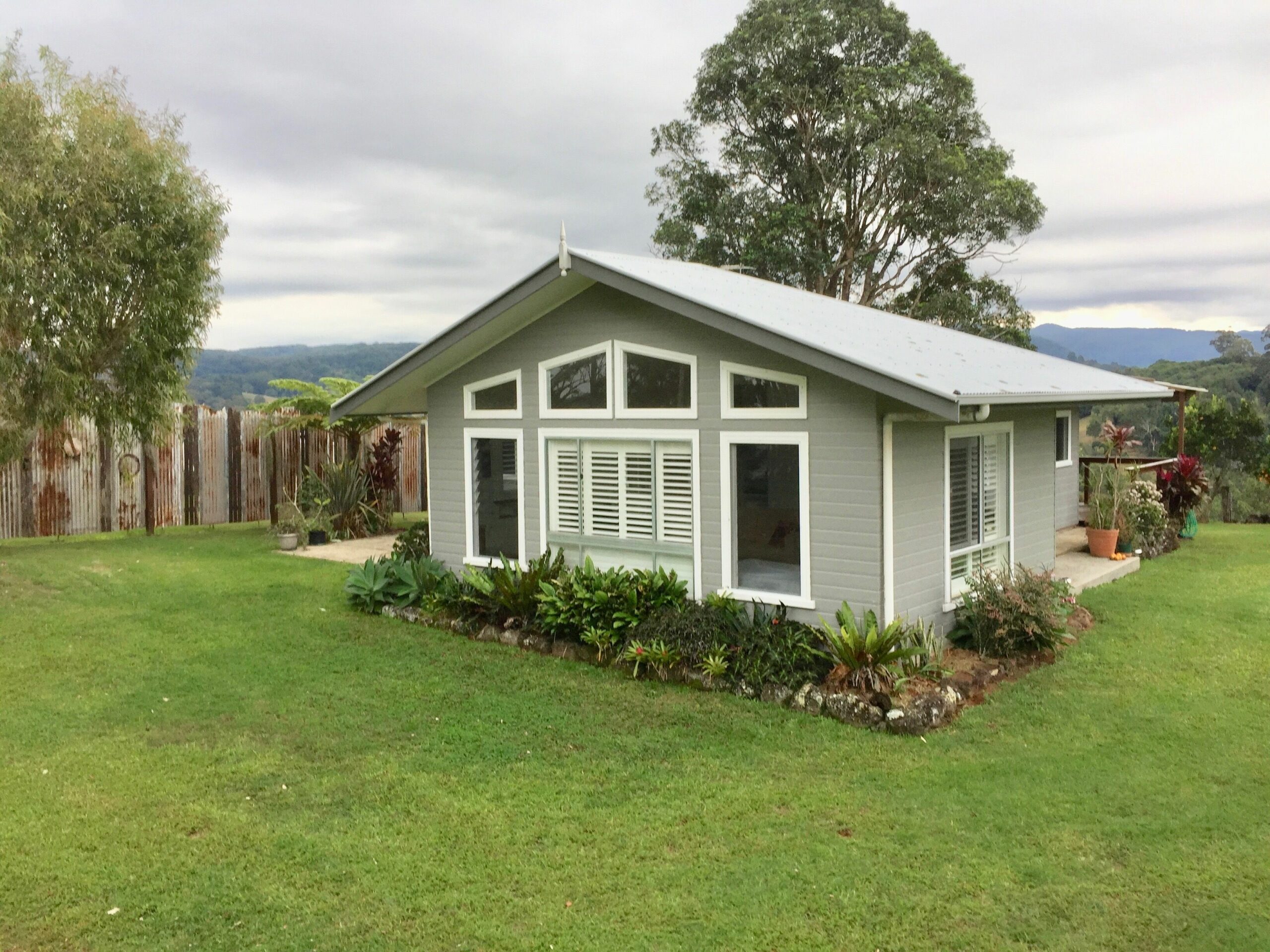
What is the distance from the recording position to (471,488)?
34.5 ft

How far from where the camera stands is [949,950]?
160 inches

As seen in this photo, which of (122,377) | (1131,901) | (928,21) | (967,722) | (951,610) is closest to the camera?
(1131,901)

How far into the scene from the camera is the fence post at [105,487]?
16125 millimetres

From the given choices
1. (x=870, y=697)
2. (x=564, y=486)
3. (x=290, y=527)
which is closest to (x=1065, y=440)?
(x=564, y=486)

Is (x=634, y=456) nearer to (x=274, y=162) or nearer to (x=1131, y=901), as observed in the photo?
(x=1131, y=901)

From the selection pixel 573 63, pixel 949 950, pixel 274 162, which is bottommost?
pixel 949 950

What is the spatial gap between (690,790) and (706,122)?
23.0 m

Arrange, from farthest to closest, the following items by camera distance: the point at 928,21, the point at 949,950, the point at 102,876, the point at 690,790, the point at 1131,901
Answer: the point at 928,21 < the point at 690,790 < the point at 102,876 < the point at 1131,901 < the point at 949,950

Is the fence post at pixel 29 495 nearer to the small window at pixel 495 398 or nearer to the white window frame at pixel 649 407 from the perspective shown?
the small window at pixel 495 398

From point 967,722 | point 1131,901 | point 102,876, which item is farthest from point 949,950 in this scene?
point 102,876

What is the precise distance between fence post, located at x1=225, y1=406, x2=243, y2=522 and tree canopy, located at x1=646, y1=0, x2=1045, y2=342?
12394 mm

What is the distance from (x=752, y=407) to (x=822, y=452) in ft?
2.61

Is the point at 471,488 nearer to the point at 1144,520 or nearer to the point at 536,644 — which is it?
the point at 536,644

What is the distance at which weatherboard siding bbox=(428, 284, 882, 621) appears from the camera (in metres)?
7.69
